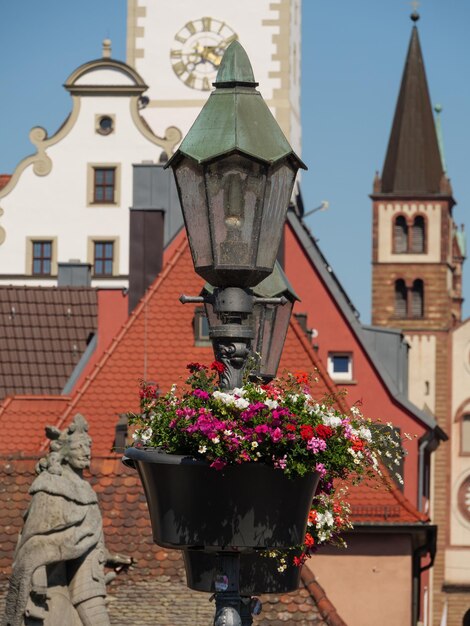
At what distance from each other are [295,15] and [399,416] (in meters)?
23.1

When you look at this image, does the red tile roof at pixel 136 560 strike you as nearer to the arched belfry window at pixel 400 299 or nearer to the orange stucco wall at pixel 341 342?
the orange stucco wall at pixel 341 342

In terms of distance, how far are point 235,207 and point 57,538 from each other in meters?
4.29

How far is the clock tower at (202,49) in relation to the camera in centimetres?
5188

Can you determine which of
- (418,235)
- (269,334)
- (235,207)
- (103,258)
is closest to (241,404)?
(235,207)

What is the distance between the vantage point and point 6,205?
45.0 meters

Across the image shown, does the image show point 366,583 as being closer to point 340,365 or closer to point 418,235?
point 340,365

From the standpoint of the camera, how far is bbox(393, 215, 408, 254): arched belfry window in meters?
90.2

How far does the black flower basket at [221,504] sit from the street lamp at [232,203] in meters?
0.63

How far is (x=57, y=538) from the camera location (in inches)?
488

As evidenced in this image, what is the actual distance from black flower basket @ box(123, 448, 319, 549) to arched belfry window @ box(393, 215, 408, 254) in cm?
8239

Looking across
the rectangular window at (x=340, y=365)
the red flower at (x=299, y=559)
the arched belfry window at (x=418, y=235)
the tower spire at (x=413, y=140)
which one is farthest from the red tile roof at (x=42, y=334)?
the arched belfry window at (x=418, y=235)

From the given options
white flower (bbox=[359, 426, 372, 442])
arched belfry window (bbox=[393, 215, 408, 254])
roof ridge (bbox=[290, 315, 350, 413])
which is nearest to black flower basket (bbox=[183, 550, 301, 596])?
white flower (bbox=[359, 426, 372, 442])

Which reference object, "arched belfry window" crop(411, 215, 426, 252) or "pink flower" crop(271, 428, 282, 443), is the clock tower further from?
"pink flower" crop(271, 428, 282, 443)

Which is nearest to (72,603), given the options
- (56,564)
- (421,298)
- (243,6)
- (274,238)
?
(56,564)
